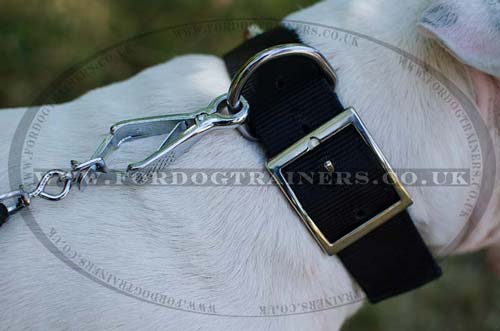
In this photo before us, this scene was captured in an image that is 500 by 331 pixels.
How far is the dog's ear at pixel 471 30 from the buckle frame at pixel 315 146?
10.0 inches

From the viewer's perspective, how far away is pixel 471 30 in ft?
4.51

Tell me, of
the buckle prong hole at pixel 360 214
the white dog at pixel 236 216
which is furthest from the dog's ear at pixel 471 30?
the buckle prong hole at pixel 360 214

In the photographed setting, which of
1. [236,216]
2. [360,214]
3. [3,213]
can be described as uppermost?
[3,213]

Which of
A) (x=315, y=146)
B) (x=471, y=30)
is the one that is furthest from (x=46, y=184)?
(x=471, y=30)

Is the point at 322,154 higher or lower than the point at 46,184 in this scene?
lower

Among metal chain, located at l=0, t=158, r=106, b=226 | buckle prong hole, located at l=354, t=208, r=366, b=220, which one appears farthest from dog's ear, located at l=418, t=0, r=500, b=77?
metal chain, located at l=0, t=158, r=106, b=226

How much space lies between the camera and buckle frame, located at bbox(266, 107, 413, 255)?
53.2 inches

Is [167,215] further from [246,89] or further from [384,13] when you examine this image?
[384,13]

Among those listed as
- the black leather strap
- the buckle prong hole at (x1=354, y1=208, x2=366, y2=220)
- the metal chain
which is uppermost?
the metal chain

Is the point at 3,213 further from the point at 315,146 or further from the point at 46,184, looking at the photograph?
the point at 315,146

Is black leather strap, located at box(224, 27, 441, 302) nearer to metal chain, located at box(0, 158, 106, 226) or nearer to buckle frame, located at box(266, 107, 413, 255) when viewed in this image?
buckle frame, located at box(266, 107, 413, 255)

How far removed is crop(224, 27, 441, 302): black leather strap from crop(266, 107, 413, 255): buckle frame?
0.03ft

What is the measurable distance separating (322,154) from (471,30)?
0.40 meters

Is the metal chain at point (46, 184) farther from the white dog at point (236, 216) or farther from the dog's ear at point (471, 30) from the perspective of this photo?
the dog's ear at point (471, 30)
